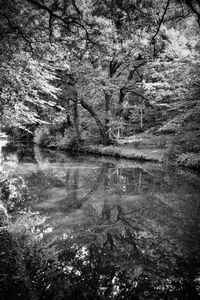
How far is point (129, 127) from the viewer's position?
81.6ft

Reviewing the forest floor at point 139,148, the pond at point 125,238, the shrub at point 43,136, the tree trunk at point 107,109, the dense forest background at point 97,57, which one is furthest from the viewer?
the shrub at point 43,136

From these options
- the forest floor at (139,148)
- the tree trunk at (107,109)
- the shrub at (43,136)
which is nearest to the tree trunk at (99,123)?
the tree trunk at (107,109)

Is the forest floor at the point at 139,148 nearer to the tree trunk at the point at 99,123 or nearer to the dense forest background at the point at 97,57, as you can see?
the dense forest background at the point at 97,57

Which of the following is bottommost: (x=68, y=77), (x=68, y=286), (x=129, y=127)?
(x=68, y=286)

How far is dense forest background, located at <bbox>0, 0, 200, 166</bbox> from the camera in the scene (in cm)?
514

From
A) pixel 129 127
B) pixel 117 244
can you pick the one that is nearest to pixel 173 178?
pixel 117 244

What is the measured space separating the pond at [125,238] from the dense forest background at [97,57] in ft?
13.3

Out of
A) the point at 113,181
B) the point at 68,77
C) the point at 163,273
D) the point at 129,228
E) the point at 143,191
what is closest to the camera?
the point at 163,273

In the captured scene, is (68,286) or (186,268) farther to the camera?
(186,268)

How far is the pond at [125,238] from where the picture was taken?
278cm

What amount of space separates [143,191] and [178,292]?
485 centimetres

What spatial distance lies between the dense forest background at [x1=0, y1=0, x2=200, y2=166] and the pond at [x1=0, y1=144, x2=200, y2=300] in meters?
4.05

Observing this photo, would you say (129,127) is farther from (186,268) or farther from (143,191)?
(186,268)

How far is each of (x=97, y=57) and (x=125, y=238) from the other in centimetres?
603
